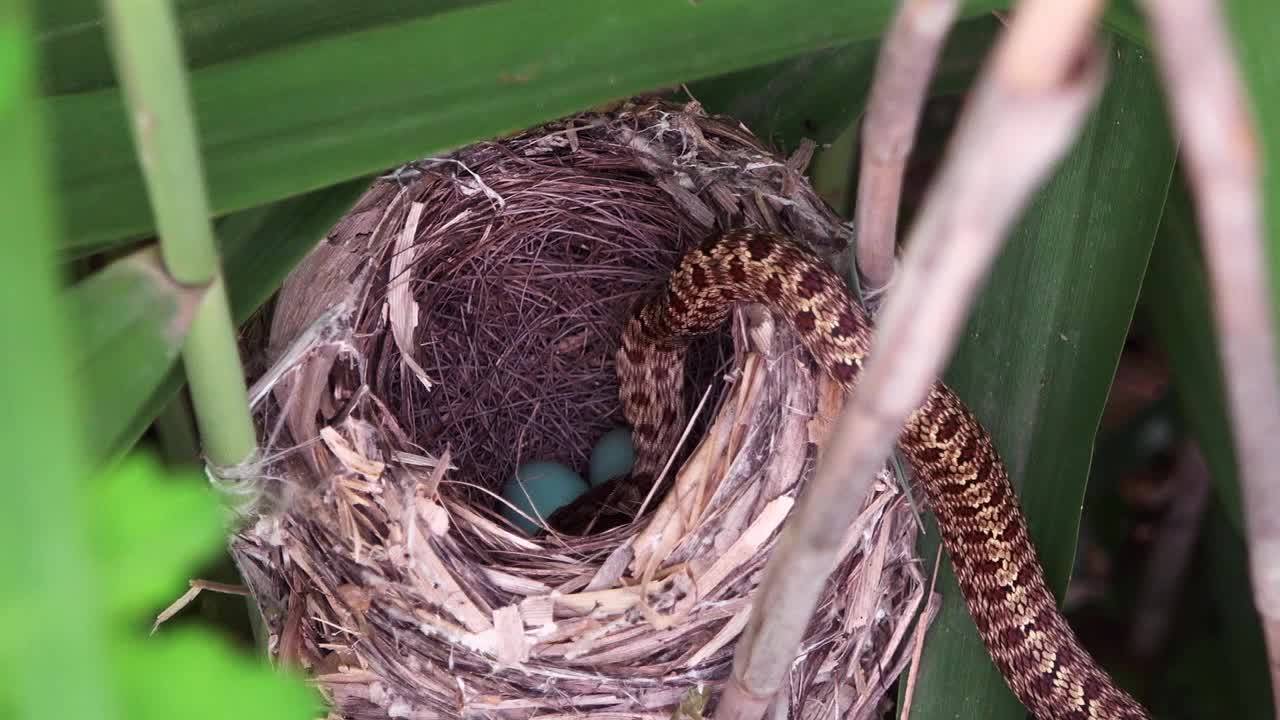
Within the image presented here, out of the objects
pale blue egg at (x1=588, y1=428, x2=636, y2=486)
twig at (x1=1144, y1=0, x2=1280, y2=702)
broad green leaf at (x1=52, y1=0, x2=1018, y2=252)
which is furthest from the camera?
pale blue egg at (x1=588, y1=428, x2=636, y2=486)

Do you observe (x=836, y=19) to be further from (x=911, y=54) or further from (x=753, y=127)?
(x=753, y=127)

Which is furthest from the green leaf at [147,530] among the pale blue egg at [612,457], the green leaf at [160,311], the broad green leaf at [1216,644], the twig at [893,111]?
the broad green leaf at [1216,644]

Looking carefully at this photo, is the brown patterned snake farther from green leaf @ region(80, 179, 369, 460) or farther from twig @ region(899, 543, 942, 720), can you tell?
green leaf @ region(80, 179, 369, 460)

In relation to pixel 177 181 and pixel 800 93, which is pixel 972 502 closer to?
pixel 800 93

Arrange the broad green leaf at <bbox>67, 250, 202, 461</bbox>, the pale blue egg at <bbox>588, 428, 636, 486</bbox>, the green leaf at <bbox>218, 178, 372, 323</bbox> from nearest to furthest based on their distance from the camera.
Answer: the broad green leaf at <bbox>67, 250, 202, 461</bbox>
the green leaf at <bbox>218, 178, 372, 323</bbox>
the pale blue egg at <bbox>588, 428, 636, 486</bbox>

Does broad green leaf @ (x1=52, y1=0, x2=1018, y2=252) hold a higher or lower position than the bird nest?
higher

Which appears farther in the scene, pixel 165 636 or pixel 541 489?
pixel 541 489

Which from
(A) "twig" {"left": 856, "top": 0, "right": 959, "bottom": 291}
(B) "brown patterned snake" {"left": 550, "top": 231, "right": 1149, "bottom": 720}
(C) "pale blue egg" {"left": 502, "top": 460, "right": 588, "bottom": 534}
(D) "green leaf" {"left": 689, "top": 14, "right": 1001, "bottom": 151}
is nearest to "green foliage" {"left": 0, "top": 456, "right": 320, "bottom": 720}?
(A) "twig" {"left": 856, "top": 0, "right": 959, "bottom": 291}

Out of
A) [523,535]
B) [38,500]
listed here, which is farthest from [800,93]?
[38,500]
